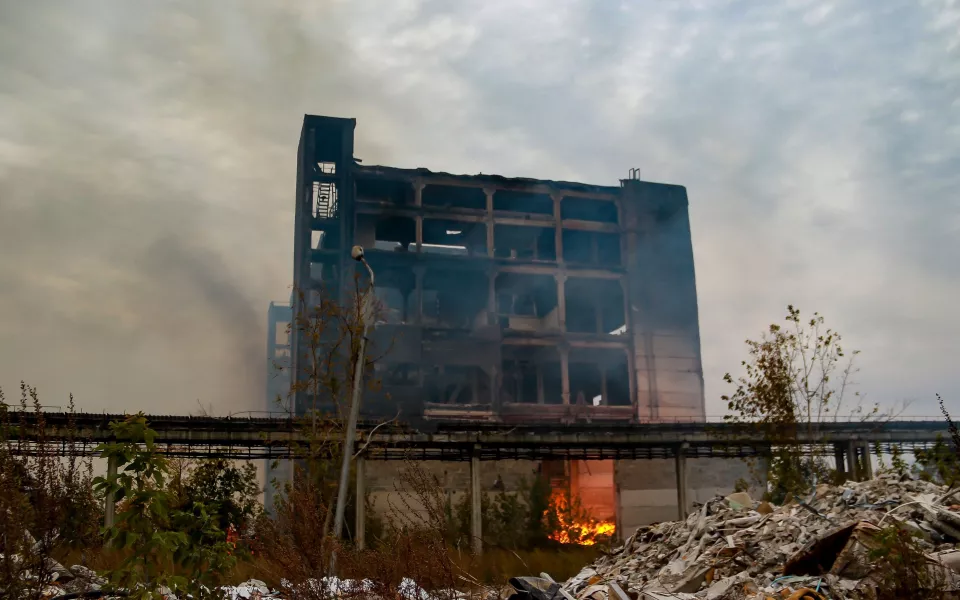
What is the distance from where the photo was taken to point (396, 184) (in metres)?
51.9

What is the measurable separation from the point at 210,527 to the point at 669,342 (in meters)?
47.2

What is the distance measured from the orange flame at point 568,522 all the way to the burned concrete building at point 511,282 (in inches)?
452

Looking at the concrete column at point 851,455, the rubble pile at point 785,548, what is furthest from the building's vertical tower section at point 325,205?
the rubble pile at point 785,548

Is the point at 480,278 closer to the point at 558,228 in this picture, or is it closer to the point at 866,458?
the point at 558,228

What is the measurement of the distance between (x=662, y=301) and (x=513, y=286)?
1028 centimetres

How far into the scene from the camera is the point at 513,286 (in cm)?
5428

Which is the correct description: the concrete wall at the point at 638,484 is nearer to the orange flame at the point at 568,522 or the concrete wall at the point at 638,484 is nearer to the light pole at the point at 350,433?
the orange flame at the point at 568,522

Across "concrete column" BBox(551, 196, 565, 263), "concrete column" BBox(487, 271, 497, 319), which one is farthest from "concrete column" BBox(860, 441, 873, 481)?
"concrete column" BBox(551, 196, 565, 263)

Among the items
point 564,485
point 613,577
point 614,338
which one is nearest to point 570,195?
point 614,338

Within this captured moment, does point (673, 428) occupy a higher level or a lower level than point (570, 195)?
lower

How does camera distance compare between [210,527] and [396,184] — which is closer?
[210,527]

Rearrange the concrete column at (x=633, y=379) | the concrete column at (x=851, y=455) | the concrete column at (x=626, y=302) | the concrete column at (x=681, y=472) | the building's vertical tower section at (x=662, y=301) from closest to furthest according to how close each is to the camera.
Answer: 1. the concrete column at (x=681, y=472)
2. the concrete column at (x=851, y=455)
3. the concrete column at (x=633, y=379)
4. the building's vertical tower section at (x=662, y=301)
5. the concrete column at (x=626, y=302)

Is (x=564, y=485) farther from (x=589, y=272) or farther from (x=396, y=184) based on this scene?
(x=396, y=184)

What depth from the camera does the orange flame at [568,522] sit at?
1341 inches
